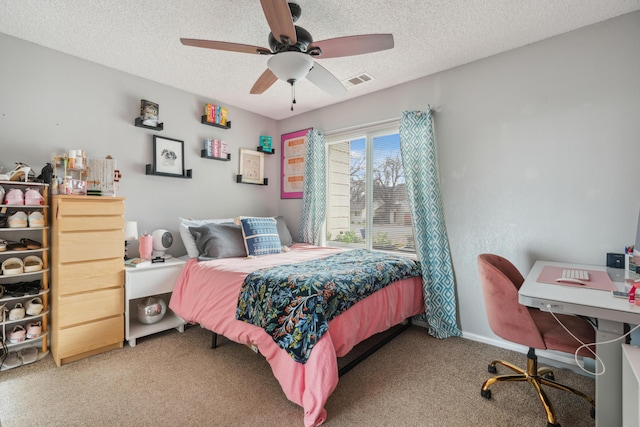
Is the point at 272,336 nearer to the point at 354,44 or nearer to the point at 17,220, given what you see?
the point at 354,44

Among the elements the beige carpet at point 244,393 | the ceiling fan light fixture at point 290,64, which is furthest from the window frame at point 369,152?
the ceiling fan light fixture at point 290,64

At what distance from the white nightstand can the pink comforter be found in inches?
4.8

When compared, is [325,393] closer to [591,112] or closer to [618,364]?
[618,364]

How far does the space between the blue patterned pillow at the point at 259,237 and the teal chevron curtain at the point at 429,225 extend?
143 centimetres

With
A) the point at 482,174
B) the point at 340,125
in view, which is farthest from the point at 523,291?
the point at 340,125

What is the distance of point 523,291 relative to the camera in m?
1.42

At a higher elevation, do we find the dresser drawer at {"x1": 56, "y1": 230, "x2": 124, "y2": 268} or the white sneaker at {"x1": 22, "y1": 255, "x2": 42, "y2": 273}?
the dresser drawer at {"x1": 56, "y1": 230, "x2": 124, "y2": 268}

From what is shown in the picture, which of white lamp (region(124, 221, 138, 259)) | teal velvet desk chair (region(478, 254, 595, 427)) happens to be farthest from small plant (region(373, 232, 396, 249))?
white lamp (region(124, 221, 138, 259))

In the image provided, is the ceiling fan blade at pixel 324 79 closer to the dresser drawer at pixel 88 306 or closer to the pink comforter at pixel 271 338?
the pink comforter at pixel 271 338

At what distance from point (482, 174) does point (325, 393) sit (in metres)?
2.19

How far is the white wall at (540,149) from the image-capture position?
2.04 m

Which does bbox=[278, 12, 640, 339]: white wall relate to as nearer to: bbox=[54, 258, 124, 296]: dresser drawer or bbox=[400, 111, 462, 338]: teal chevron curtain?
bbox=[400, 111, 462, 338]: teal chevron curtain

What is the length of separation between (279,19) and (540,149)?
2183 mm

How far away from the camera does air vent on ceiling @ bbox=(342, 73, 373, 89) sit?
9.56ft
